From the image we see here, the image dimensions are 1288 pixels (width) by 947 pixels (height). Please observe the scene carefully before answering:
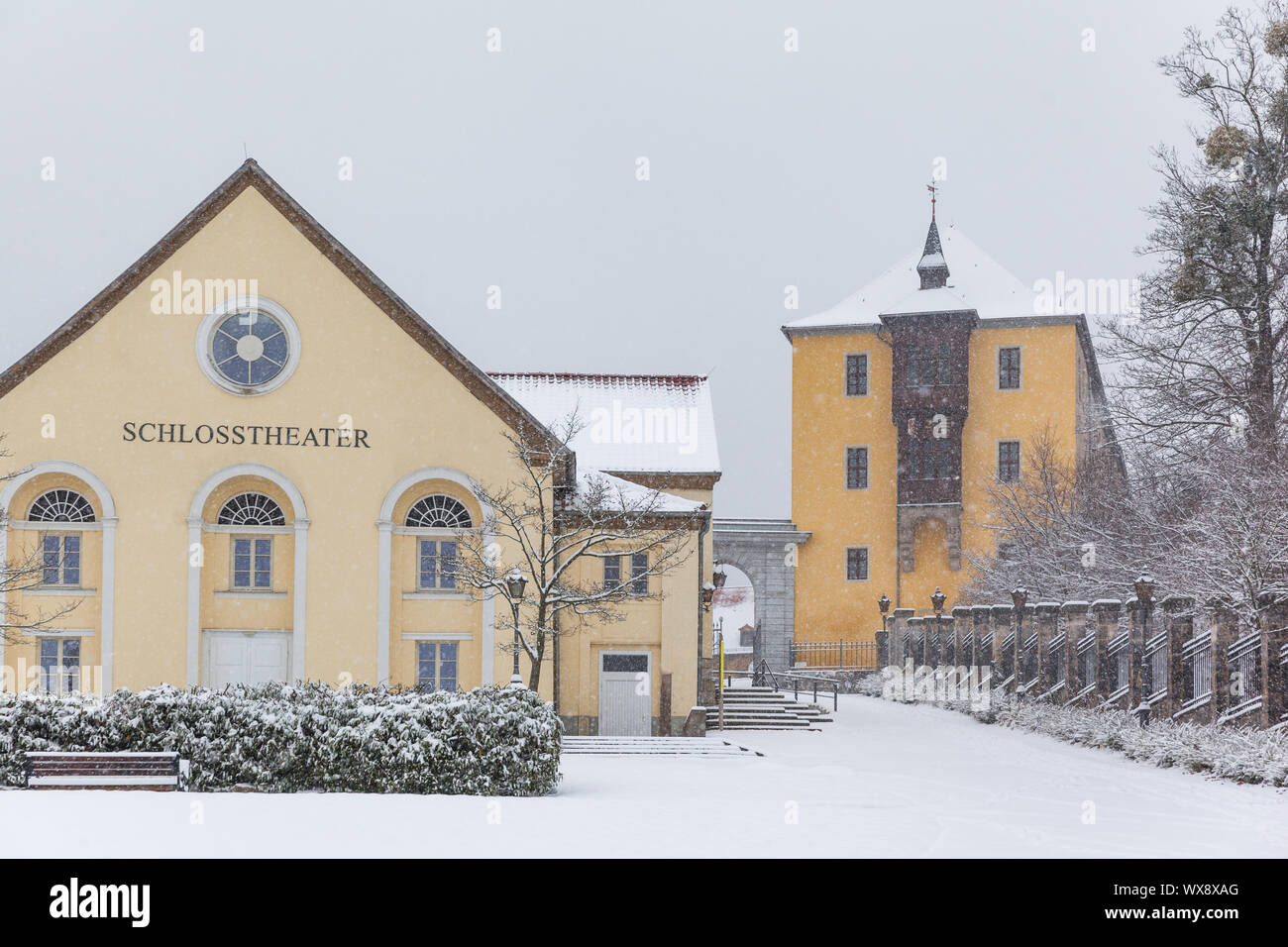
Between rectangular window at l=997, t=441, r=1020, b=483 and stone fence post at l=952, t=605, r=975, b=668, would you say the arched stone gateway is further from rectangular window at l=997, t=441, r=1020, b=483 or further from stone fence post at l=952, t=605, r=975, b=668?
stone fence post at l=952, t=605, r=975, b=668

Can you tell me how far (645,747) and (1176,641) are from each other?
1032 cm

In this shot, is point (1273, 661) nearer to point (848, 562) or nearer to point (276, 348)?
point (276, 348)

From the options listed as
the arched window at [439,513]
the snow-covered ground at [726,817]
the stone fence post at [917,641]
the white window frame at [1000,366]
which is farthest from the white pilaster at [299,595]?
the white window frame at [1000,366]

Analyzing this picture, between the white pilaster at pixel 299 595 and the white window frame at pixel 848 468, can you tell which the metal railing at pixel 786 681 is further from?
the white pilaster at pixel 299 595

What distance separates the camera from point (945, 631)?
153 feet

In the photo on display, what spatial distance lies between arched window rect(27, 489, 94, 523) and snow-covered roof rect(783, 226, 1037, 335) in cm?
3945

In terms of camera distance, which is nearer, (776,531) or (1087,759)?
(1087,759)

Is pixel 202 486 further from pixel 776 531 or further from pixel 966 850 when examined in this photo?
pixel 776 531

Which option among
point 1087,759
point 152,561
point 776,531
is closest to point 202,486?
point 152,561

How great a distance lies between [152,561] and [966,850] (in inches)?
801

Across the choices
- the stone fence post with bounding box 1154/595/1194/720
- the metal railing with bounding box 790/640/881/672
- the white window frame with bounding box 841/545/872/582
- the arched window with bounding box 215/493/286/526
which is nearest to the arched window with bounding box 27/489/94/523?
the arched window with bounding box 215/493/286/526

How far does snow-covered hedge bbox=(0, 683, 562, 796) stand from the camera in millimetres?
19281

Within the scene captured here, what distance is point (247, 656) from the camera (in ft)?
98.1

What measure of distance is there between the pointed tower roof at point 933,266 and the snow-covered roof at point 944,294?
0.20m
